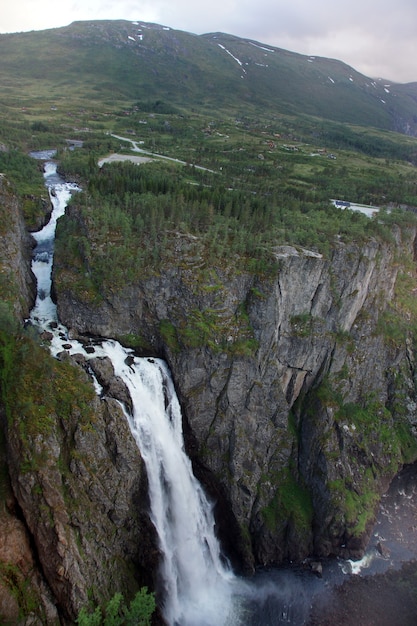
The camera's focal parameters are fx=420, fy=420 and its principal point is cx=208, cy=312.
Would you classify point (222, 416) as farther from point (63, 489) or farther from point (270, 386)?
point (63, 489)

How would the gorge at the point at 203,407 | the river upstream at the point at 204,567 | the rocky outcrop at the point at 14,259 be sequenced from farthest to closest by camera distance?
the rocky outcrop at the point at 14,259, the river upstream at the point at 204,567, the gorge at the point at 203,407

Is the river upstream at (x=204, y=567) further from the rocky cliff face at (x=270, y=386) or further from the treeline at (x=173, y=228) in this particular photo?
the treeline at (x=173, y=228)

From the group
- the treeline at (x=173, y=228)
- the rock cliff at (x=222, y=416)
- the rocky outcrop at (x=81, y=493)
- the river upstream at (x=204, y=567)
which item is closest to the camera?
the rocky outcrop at (x=81, y=493)

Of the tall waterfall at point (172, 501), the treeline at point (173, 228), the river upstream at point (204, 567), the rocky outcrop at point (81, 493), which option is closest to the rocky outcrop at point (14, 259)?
the tall waterfall at point (172, 501)

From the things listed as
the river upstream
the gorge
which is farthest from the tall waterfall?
the gorge

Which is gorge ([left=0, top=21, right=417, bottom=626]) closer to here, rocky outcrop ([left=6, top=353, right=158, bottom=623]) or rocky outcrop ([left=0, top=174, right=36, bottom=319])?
rocky outcrop ([left=6, top=353, right=158, bottom=623])

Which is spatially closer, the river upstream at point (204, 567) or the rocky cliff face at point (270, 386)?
the river upstream at point (204, 567)

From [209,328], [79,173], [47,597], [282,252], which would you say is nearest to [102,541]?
[47,597]

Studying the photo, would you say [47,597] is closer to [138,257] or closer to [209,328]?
[209,328]
